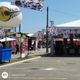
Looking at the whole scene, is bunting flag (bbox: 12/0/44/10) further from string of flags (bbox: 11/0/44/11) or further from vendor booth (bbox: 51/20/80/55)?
vendor booth (bbox: 51/20/80/55)

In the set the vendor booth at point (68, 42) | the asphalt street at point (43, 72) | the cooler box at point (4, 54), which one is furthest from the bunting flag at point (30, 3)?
the vendor booth at point (68, 42)

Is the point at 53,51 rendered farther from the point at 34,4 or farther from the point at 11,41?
the point at 34,4

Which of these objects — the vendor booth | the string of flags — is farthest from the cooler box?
the vendor booth

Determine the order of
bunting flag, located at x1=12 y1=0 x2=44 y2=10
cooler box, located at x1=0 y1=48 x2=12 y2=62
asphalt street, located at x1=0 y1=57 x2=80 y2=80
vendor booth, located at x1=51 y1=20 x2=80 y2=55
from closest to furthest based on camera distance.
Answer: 1. asphalt street, located at x1=0 y1=57 x2=80 y2=80
2. cooler box, located at x1=0 y1=48 x2=12 y2=62
3. bunting flag, located at x1=12 y1=0 x2=44 y2=10
4. vendor booth, located at x1=51 y1=20 x2=80 y2=55

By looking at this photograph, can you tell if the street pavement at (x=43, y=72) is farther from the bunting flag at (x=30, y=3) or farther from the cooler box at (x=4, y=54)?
the bunting flag at (x=30, y=3)

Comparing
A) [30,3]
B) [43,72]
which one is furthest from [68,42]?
[43,72]

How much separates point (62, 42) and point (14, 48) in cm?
772

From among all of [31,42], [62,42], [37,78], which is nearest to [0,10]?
[37,78]

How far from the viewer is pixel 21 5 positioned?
32219 mm

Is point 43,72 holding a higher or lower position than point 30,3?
lower

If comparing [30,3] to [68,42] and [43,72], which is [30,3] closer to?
[43,72]

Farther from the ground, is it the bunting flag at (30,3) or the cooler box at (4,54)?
the bunting flag at (30,3)

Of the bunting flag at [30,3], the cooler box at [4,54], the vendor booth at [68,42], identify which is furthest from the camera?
the vendor booth at [68,42]

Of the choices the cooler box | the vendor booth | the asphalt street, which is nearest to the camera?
the asphalt street
